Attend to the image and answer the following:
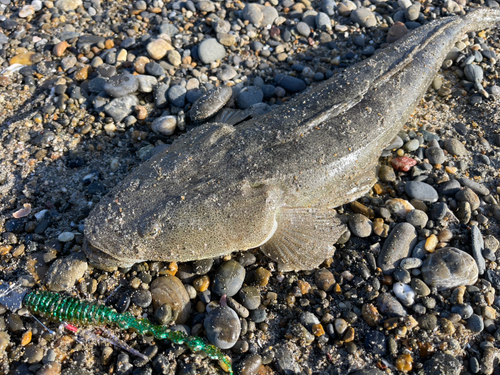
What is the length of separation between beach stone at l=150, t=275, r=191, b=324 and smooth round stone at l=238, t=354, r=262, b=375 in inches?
28.4

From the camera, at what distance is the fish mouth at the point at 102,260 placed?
13.0 feet

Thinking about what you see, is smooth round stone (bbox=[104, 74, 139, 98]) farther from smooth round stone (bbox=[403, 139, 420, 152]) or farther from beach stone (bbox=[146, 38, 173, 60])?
smooth round stone (bbox=[403, 139, 420, 152])

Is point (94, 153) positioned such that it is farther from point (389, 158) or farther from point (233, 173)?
point (389, 158)

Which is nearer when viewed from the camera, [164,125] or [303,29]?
[164,125]

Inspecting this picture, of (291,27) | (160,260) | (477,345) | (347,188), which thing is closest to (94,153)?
(160,260)

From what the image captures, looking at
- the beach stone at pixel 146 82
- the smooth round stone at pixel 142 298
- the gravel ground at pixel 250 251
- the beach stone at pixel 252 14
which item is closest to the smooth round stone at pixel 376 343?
the gravel ground at pixel 250 251

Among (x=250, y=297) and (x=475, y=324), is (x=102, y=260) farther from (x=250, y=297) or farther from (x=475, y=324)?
(x=475, y=324)

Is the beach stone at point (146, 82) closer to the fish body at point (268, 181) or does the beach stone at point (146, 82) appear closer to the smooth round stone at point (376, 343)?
the fish body at point (268, 181)

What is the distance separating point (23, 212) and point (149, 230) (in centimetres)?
173

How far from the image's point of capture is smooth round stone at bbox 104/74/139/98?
5.40 m

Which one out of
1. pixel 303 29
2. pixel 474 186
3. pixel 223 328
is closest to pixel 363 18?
pixel 303 29

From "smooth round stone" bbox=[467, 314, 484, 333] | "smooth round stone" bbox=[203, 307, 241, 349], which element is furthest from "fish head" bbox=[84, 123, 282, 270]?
"smooth round stone" bbox=[467, 314, 484, 333]

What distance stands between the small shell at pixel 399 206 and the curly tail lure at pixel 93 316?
249cm

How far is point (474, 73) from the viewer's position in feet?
19.6
